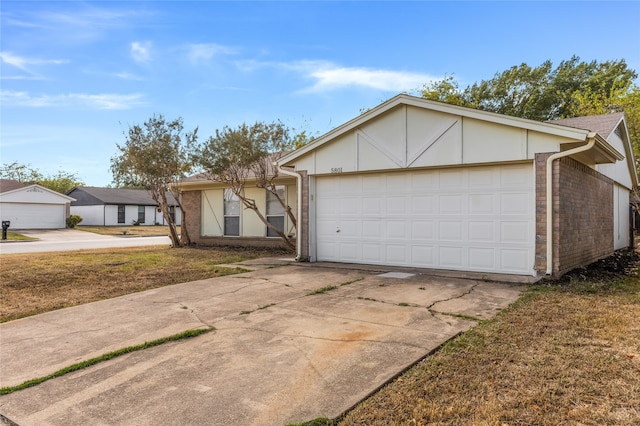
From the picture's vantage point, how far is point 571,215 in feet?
28.1

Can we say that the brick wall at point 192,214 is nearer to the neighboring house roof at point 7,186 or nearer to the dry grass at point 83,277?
the dry grass at point 83,277

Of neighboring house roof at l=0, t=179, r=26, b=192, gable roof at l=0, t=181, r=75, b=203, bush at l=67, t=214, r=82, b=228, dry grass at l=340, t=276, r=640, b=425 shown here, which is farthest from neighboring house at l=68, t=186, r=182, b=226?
dry grass at l=340, t=276, r=640, b=425

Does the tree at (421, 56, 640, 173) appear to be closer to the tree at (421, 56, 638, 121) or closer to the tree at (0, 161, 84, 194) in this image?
the tree at (421, 56, 638, 121)

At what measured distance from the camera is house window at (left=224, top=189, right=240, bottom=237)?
647 inches

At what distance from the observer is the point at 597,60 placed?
100ft

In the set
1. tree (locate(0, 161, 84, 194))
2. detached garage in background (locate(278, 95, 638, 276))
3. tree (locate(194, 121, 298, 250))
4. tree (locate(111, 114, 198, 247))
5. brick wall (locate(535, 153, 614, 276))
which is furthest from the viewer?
tree (locate(0, 161, 84, 194))

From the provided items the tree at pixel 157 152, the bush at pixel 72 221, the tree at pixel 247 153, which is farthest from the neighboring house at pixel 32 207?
the tree at pixel 247 153

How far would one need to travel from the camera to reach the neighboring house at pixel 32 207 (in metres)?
33.2

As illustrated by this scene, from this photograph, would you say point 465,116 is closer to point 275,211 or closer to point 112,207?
point 275,211

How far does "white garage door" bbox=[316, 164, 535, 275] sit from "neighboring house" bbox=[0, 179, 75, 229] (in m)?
33.8

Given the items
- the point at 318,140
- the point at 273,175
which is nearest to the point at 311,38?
the point at 273,175

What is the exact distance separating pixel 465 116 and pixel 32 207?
38166mm

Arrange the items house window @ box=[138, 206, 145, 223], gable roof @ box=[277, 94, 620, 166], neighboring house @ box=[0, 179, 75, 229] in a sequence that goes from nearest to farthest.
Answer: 1. gable roof @ box=[277, 94, 620, 166]
2. neighboring house @ box=[0, 179, 75, 229]
3. house window @ box=[138, 206, 145, 223]

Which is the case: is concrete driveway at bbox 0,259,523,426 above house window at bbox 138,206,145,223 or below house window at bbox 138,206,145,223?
below
